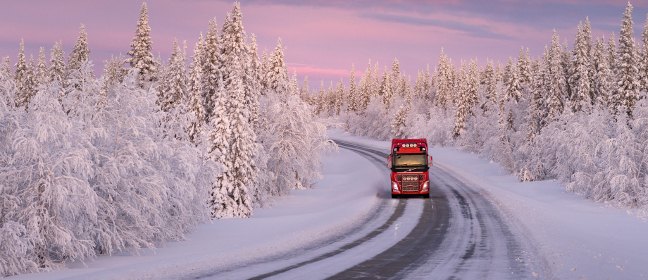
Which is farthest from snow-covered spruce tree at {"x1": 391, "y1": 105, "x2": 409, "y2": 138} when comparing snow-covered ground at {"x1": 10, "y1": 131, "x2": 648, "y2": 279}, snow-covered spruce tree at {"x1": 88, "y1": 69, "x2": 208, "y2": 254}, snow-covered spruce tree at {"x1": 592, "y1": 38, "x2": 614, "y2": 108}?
snow-covered spruce tree at {"x1": 88, "y1": 69, "x2": 208, "y2": 254}

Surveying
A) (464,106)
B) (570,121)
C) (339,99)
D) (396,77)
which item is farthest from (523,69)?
(339,99)

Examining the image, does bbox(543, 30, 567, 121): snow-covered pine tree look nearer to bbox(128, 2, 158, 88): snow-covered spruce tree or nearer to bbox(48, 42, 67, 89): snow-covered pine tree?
bbox(128, 2, 158, 88): snow-covered spruce tree

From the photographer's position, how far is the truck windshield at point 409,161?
3120 centimetres

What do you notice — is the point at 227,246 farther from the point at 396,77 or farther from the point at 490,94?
the point at 396,77

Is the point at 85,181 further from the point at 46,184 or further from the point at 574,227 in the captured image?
the point at 574,227

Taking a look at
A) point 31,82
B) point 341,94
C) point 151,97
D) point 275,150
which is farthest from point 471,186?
point 341,94

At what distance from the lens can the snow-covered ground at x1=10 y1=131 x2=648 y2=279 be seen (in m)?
12.4

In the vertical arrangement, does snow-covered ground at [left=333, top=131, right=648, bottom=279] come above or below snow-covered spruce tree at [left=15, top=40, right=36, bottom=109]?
below

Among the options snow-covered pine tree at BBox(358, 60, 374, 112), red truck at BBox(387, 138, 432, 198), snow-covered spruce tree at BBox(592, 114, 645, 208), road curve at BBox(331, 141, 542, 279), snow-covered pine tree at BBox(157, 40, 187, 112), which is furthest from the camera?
snow-covered pine tree at BBox(358, 60, 374, 112)

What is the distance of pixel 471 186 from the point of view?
124 feet

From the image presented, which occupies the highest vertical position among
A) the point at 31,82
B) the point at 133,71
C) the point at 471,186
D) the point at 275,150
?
the point at 31,82

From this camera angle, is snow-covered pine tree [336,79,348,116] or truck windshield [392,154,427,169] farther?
snow-covered pine tree [336,79,348,116]

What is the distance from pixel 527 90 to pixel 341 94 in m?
104

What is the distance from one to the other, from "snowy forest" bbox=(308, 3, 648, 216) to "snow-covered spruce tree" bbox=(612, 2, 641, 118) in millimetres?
83
